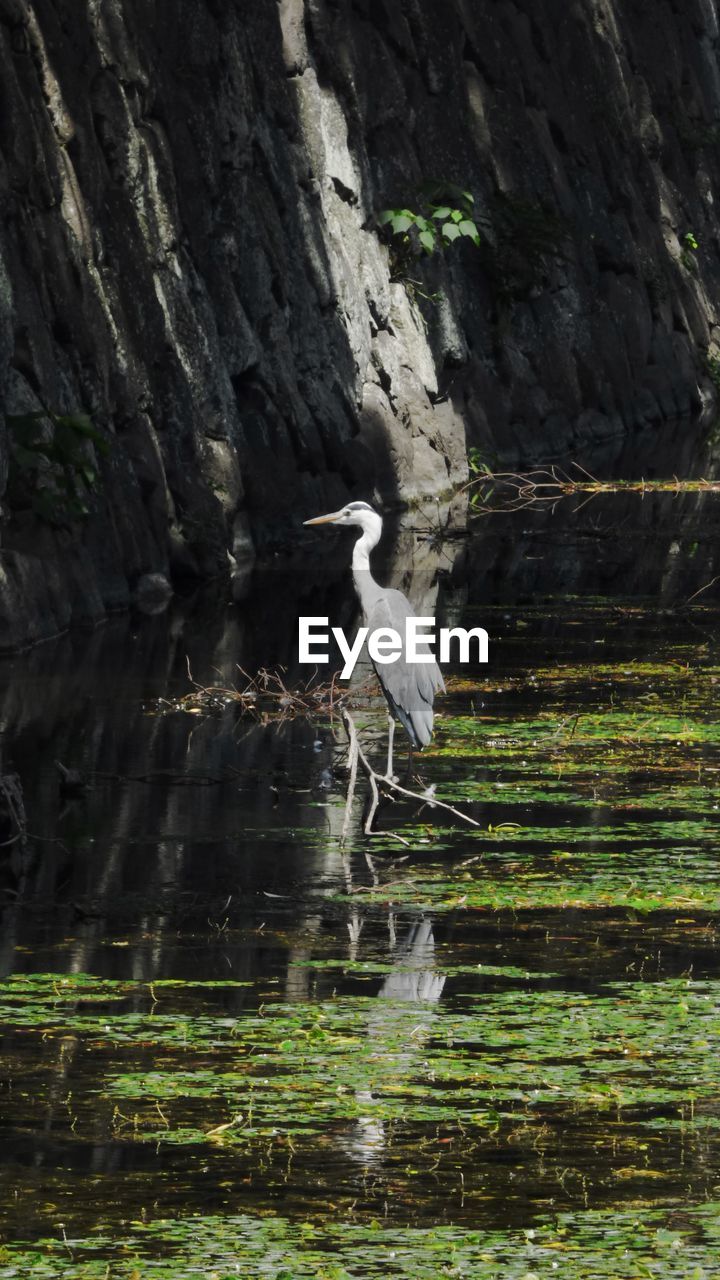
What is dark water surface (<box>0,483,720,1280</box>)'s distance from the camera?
19.5 feet

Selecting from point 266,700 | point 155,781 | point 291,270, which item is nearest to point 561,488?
point 291,270

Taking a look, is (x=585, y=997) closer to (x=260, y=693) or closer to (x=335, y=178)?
(x=260, y=693)

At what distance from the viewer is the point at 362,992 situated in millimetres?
8352

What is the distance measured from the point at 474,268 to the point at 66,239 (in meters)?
17.9

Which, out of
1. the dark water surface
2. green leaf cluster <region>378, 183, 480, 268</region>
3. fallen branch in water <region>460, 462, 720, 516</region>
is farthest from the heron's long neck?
green leaf cluster <region>378, 183, 480, 268</region>

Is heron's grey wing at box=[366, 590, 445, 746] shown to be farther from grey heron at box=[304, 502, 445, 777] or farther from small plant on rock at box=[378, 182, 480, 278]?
small plant on rock at box=[378, 182, 480, 278]

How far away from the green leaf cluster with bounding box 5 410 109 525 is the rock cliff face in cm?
5

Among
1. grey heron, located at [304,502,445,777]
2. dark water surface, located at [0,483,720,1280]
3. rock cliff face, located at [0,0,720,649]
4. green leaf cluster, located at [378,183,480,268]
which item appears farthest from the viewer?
green leaf cluster, located at [378,183,480,268]

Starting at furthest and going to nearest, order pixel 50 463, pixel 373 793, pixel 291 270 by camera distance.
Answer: pixel 291 270, pixel 50 463, pixel 373 793

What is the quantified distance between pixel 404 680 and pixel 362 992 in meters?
4.24

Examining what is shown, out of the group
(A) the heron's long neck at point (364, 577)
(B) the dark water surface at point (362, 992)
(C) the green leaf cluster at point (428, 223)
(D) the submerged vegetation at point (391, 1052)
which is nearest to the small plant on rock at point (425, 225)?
(C) the green leaf cluster at point (428, 223)

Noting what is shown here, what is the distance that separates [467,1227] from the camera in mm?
5902

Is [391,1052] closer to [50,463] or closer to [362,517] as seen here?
[362,517]

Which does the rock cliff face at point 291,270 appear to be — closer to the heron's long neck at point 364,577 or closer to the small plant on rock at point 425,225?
the small plant on rock at point 425,225
